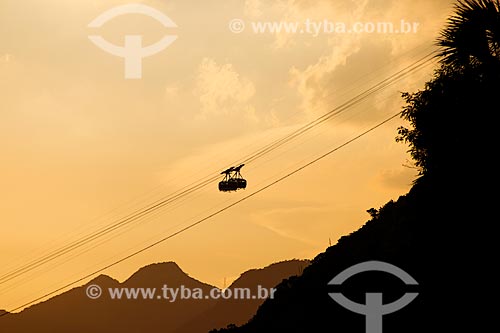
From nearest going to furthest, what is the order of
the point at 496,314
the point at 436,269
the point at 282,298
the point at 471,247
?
1. the point at 496,314
2. the point at 471,247
3. the point at 436,269
4. the point at 282,298

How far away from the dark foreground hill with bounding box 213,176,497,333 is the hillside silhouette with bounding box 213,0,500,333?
0.05 metres

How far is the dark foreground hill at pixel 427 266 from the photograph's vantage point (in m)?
33.3

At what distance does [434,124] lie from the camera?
124 ft

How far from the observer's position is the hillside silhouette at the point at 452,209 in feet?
94.5

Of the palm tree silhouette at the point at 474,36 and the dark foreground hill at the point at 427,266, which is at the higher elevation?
the palm tree silhouette at the point at 474,36

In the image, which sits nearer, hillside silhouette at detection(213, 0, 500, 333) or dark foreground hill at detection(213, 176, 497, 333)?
hillside silhouette at detection(213, 0, 500, 333)

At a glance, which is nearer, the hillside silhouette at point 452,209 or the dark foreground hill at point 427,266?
the hillside silhouette at point 452,209

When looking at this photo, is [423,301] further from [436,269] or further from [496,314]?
[496,314]

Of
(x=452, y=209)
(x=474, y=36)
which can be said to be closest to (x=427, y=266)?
(x=452, y=209)

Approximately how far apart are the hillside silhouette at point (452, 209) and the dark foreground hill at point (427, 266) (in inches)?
A: 2.0

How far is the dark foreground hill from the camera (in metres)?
33.3

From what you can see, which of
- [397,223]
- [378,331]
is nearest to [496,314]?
[378,331]

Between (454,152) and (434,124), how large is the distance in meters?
3.40

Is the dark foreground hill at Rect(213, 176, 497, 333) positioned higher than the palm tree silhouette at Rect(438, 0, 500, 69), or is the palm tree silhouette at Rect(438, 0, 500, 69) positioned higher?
the palm tree silhouette at Rect(438, 0, 500, 69)
